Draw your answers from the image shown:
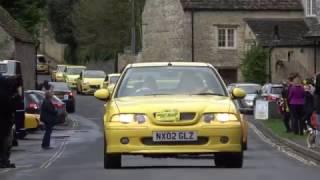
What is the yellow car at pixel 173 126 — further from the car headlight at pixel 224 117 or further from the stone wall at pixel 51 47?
the stone wall at pixel 51 47

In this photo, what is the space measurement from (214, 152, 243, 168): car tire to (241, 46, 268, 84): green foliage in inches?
1753

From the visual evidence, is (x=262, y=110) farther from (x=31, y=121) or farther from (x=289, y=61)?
(x=289, y=61)

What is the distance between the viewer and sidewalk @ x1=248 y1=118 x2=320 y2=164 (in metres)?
23.1

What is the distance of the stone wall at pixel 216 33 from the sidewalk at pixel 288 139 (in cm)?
2609

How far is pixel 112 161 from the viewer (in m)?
15.0

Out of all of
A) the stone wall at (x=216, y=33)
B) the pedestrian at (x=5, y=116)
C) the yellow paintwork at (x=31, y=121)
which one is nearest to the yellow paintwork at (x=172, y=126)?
the pedestrian at (x=5, y=116)

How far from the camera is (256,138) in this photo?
3167cm

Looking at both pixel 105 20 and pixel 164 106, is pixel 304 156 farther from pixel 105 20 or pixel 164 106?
pixel 105 20

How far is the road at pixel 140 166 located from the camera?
1358 cm

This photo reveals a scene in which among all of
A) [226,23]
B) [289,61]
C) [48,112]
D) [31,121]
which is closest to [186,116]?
[48,112]

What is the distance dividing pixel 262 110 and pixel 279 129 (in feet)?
22.0

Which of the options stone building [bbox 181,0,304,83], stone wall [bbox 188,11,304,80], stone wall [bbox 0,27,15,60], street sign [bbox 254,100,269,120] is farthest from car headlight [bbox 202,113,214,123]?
stone wall [bbox 188,11,304,80]

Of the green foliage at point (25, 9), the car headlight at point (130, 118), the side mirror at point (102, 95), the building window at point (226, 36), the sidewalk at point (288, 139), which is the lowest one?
the sidewalk at point (288, 139)

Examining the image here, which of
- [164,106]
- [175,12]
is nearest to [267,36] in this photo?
[175,12]
